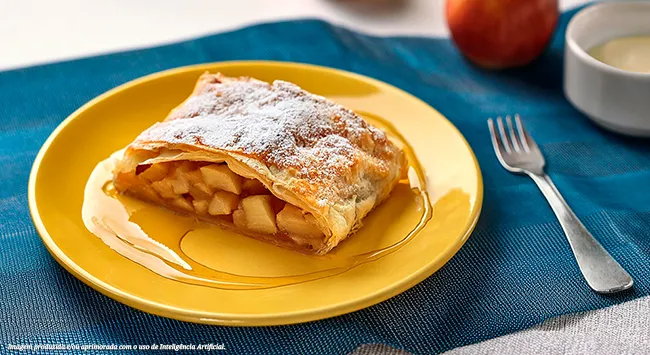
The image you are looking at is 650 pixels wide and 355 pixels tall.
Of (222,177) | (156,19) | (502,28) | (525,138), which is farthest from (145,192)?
(156,19)

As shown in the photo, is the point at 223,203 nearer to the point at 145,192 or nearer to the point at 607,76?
the point at 145,192

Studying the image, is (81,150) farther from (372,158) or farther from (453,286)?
(453,286)

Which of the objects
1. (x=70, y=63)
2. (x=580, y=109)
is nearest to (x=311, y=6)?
(x=70, y=63)

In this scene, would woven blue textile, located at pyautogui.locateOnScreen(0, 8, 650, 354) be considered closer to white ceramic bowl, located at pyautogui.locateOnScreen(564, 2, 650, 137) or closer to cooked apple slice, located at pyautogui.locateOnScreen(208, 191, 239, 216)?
white ceramic bowl, located at pyautogui.locateOnScreen(564, 2, 650, 137)

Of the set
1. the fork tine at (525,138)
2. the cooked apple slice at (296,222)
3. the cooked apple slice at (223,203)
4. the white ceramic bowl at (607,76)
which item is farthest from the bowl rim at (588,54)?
the cooked apple slice at (223,203)

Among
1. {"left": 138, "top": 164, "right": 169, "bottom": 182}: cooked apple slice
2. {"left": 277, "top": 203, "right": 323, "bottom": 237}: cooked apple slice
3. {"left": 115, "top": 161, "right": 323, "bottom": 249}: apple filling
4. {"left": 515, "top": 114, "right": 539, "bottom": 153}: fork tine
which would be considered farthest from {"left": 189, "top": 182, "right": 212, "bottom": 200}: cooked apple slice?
{"left": 515, "top": 114, "right": 539, "bottom": 153}: fork tine

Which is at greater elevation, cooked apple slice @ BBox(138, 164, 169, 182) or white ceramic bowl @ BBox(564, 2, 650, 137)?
cooked apple slice @ BBox(138, 164, 169, 182)

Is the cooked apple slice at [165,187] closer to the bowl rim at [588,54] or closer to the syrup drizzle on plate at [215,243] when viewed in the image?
the syrup drizzle on plate at [215,243]
